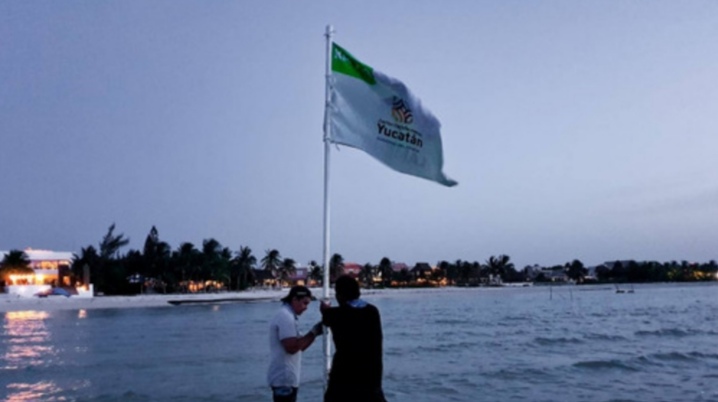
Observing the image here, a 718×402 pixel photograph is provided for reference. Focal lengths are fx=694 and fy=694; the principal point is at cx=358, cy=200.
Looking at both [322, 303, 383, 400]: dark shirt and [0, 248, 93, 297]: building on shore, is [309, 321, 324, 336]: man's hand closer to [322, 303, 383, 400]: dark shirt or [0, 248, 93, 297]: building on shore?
[322, 303, 383, 400]: dark shirt

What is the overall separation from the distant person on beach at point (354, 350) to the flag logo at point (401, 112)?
3.05 m

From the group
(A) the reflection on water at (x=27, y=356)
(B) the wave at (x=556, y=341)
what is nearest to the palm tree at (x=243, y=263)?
(A) the reflection on water at (x=27, y=356)

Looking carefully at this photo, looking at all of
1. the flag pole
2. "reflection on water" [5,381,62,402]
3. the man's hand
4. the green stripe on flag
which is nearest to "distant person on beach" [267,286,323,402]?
the man's hand

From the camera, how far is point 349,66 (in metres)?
8.22

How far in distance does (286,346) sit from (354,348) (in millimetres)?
1134

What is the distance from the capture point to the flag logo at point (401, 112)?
8406 mm

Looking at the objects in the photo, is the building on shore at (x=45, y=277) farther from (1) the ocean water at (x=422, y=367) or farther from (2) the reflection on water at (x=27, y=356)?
(1) the ocean water at (x=422, y=367)

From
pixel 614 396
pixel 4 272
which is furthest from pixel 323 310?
pixel 4 272

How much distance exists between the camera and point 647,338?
35844 millimetres

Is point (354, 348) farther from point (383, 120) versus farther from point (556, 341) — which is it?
point (556, 341)

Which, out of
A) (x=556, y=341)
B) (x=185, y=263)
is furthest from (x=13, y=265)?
(x=556, y=341)

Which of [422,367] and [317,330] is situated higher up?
[317,330]

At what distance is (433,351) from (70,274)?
90736 mm

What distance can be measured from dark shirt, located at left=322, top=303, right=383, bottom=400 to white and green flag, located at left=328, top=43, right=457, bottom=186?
8.61 ft
